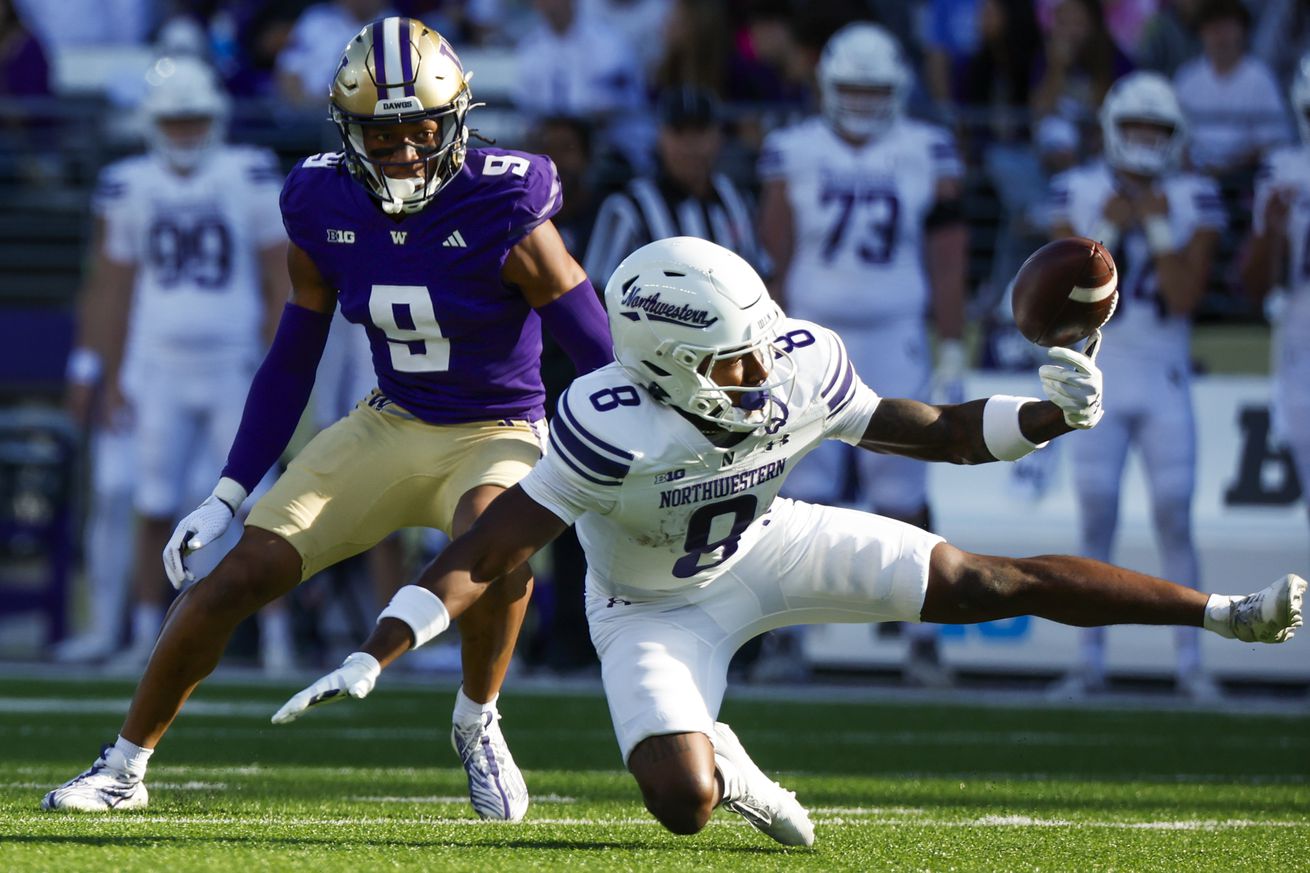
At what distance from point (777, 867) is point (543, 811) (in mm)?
868

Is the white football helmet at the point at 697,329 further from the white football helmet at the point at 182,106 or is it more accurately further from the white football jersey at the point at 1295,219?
the white football helmet at the point at 182,106

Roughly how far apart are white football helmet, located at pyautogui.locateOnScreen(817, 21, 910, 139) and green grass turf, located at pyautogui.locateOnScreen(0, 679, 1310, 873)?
2.13 metres

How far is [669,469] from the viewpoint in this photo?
11.8 ft

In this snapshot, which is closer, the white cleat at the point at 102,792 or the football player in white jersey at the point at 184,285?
the white cleat at the point at 102,792

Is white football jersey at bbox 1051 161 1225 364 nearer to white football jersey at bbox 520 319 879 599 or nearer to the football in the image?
the football

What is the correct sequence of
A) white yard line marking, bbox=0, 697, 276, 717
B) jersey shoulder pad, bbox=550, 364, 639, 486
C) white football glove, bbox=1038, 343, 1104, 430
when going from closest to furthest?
1. jersey shoulder pad, bbox=550, 364, 639, 486
2. white football glove, bbox=1038, 343, 1104, 430
3. white yard line marking, bbox=0, 697, 276, 717

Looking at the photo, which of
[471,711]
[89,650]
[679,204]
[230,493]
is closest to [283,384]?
[230,493]

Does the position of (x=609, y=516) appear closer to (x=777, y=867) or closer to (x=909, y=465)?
(x=777, y=867)

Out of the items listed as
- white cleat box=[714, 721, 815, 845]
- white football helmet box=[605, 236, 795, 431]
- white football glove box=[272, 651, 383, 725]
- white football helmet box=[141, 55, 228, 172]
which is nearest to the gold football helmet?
white football helmet box=[605, 236, 795, 431]

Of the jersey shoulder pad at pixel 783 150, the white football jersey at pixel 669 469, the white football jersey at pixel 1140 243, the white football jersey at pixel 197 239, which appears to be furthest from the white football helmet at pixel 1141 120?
the white football jersey at pixel 669 469

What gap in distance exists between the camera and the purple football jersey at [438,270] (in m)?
4.15

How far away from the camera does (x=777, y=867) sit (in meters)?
3.44

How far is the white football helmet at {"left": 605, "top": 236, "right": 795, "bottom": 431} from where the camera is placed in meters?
3.57

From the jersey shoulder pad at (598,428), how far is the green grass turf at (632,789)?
2.22 feet
